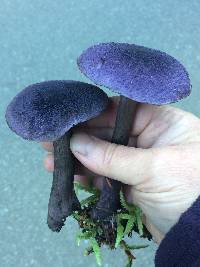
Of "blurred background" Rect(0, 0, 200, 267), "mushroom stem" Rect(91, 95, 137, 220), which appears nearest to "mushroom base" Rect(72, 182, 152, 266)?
"mushroom stem" Rect(91, 95, 137, 220)

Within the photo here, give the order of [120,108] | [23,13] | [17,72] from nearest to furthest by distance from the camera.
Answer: [120,108], [17,72], [23,13]

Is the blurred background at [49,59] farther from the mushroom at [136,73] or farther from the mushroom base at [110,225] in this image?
the mushroom at [136,73]

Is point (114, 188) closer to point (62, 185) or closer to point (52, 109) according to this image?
point (62, 185)

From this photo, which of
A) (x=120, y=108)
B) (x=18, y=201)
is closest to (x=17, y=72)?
(x=18, y=201)

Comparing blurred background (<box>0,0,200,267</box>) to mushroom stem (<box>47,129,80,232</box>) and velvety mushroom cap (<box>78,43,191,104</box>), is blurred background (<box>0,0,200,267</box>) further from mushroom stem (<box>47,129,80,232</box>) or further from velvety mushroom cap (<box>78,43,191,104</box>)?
velvety mushroom cap (<box>78,43,191,104</box>)

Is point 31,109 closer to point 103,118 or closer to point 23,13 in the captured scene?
point 103,118

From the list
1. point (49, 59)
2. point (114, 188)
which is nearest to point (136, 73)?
point (114, 188)

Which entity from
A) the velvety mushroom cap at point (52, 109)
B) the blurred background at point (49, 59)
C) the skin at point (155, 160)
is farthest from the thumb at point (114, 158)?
the blurred background at point (49, 59)
